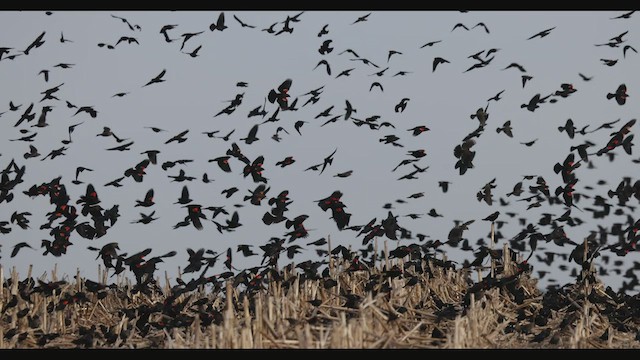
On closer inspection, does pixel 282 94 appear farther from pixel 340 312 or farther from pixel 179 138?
pixel 340 312

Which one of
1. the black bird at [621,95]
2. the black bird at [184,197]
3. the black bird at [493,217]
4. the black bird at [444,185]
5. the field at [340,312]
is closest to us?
the field at [340,312]

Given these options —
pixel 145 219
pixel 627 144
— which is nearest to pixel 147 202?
pixel 145 219

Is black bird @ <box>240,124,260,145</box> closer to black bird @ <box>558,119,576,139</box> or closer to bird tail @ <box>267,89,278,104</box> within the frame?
bird tail @ <box>267,89,278,104</box>

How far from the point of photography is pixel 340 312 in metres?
9.43

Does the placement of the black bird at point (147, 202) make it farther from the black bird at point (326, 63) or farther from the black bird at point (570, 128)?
the black bird at point (570, 128)

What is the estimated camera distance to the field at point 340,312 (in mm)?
8742

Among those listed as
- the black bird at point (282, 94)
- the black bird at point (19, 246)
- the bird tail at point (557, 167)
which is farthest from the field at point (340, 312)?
the black bird at point (282, 94)

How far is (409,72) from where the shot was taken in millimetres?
12562

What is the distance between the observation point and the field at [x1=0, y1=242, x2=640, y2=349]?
28.7 ft
